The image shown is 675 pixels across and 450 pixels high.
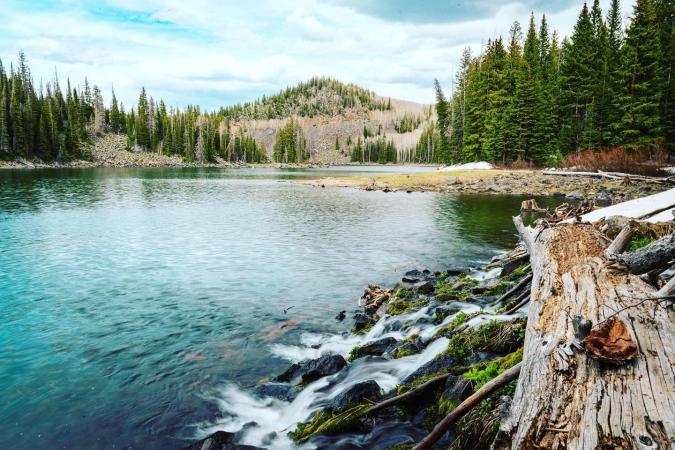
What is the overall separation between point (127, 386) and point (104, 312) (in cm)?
466

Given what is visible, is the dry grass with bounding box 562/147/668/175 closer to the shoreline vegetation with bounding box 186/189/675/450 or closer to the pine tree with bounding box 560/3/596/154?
the pine tree with bounding box 560/3/596/154

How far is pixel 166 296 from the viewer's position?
13.3 m

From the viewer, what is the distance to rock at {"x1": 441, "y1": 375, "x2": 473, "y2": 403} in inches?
201

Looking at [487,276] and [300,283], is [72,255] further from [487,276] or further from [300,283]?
[487,276]

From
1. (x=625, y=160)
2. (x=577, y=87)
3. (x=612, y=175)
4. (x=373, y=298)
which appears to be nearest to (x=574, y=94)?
(x=577, y=87)

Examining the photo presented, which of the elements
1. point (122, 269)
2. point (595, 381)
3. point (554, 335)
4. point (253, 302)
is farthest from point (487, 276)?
point (122, 269)

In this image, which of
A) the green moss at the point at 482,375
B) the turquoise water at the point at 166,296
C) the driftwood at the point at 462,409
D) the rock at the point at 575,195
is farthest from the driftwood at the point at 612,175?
the driftwood at the point at 462,409

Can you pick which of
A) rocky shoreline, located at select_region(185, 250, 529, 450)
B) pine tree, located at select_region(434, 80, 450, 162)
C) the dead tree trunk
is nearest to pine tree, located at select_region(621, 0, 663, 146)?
pine tree, located at select_region(434, 80, 450, 162)

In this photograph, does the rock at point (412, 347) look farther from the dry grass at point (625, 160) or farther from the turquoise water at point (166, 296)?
the dry grass at point (625, 160)

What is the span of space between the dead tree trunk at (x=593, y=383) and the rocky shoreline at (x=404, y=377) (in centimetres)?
65

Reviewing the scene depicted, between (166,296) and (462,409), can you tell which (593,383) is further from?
(166,296)

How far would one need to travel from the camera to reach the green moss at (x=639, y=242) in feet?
26.6

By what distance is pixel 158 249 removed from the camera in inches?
784

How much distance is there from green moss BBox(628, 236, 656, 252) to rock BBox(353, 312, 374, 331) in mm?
5770
